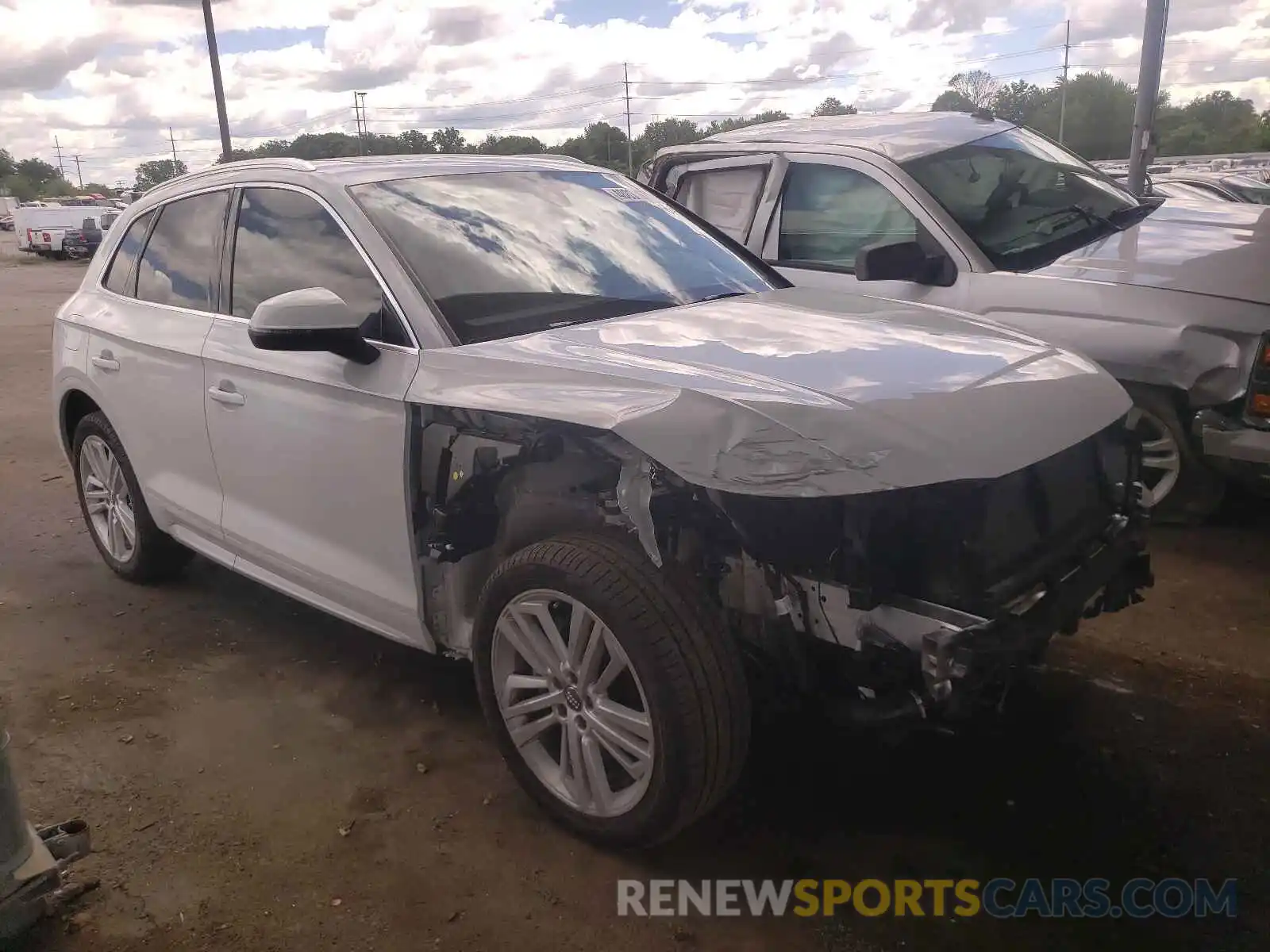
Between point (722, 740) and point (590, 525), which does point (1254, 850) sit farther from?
point (590, 525)

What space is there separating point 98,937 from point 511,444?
1.61m

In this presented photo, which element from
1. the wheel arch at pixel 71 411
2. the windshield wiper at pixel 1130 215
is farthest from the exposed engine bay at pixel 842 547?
the windshield wiper at pixel 1130 215

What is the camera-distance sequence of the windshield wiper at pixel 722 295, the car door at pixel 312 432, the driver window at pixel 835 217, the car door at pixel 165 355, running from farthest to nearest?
the driver window at pixel 835 217
the car door at pixel 165 355
the windshield wiper at pixel 722 295
the car door at pixel 312 432

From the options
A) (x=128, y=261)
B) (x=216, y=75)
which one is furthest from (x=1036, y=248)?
(x=216, y=75)

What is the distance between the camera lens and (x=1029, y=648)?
240 cm

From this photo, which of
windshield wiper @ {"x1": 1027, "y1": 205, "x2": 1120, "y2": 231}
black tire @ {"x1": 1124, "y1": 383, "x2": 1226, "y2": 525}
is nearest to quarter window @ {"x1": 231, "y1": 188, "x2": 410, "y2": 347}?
black tire @ {"x1": 1124, "y1": 383, "x2": 1226, "y2": 525}

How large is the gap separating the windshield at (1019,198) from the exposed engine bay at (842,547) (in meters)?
2.31

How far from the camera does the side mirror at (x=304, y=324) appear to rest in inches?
112

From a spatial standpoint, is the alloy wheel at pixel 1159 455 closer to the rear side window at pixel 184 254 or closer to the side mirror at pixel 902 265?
the side mirror at pixel 902 265

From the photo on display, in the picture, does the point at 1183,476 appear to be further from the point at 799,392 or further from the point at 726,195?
the point at 799,392

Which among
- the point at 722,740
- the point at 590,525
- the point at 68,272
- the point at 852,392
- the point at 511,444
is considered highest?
the point at 852,392

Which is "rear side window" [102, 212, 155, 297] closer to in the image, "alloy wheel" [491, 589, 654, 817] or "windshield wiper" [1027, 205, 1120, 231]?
"alloy wheel" [491, 589, 654, 817]

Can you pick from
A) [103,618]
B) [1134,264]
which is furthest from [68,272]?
[1134,264]

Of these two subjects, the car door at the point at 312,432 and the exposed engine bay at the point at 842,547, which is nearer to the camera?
the exposed engine bay at the point at 842,547
